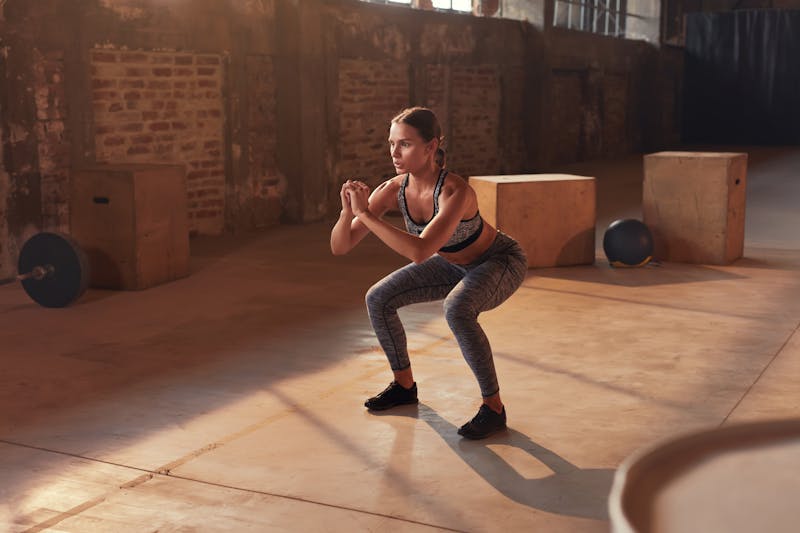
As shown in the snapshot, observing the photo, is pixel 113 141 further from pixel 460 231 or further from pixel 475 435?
pixel 475 435

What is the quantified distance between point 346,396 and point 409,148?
1.33 meters

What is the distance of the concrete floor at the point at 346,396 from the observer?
3.65 metres

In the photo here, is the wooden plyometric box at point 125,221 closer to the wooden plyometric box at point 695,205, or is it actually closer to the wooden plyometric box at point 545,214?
the wooden plyometric box at point 545,214

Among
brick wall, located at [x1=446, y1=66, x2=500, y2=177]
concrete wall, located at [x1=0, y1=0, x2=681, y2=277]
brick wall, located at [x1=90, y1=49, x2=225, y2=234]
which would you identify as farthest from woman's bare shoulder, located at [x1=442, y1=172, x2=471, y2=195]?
brick wall, located at [x1=446, y1=66, x2=500, y2=177]

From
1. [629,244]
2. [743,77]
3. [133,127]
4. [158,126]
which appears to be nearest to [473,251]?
[629,244]

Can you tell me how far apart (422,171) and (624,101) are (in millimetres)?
17843

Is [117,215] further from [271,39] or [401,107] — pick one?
[401,107]

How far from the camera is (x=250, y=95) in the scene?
10.8 meters

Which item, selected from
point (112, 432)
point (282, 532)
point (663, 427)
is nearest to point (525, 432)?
point (663, 427)

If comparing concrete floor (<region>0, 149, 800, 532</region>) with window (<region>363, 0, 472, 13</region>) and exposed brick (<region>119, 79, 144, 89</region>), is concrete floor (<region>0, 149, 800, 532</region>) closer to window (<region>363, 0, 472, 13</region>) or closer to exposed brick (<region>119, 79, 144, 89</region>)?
exposed brick (<region>119, 79, 144, 89</region>)

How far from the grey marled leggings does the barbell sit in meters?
3.20

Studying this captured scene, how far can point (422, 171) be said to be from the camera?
4.30 m

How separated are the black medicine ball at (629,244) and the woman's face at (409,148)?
435 cm

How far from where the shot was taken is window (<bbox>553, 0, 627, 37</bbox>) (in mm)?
19219
